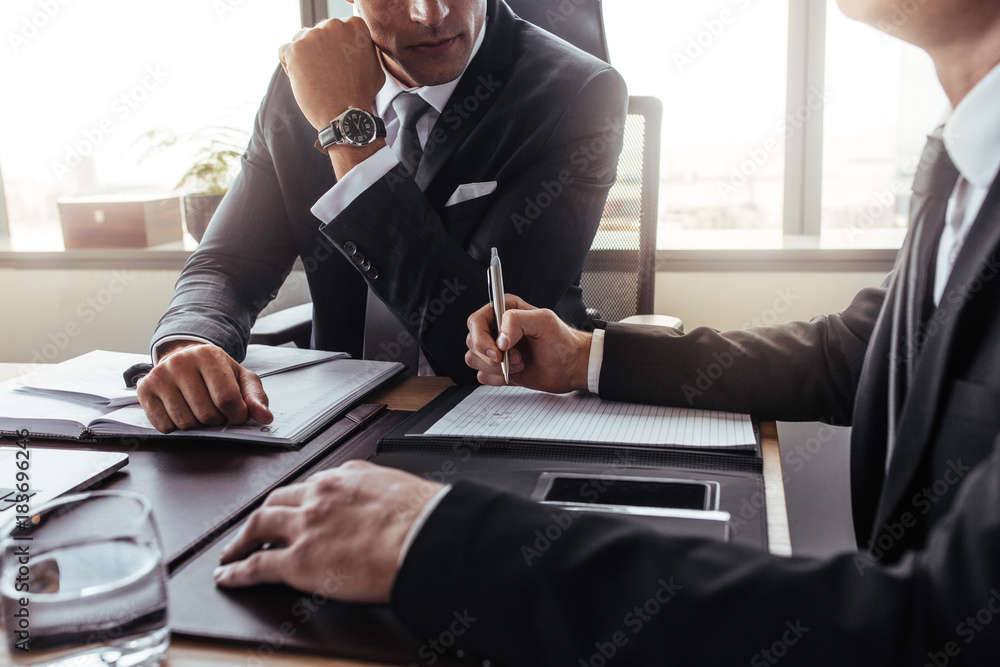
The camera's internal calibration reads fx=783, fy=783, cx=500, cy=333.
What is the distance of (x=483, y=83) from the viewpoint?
1478 millimetres

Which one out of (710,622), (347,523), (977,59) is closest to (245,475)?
(347,523)

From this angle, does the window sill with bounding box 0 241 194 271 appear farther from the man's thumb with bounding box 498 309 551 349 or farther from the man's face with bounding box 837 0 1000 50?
the man's face with bounding box 837 0 1000 50

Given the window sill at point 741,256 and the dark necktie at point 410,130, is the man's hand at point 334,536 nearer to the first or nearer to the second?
the dark necktie at point 410,130

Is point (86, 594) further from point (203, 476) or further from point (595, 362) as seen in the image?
point (595, 362)

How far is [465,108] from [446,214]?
207mm

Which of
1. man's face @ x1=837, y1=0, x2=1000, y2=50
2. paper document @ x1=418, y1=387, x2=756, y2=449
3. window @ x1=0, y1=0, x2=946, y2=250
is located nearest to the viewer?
man's face @ x1=837, y1=0, x2=1000, y2=50

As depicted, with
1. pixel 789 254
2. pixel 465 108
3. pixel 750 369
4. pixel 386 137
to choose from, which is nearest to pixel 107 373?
pixel 386 137

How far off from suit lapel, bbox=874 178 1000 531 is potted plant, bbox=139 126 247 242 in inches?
87.4

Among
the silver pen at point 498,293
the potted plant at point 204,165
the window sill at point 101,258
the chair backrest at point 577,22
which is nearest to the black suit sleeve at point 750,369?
the silver pen at point 498,293

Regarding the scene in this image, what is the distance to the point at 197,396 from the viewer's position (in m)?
0.96

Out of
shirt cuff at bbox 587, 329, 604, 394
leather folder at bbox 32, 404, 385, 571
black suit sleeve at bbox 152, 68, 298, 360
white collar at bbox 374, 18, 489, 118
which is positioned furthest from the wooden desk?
white collar at bbox 374, 18, 489, 118

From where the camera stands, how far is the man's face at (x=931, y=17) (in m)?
0.73

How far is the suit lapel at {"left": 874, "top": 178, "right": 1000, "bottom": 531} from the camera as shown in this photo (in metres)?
0.62

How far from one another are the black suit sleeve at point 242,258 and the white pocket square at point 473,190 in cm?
39
